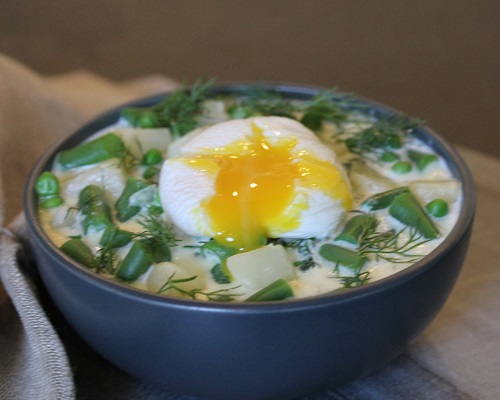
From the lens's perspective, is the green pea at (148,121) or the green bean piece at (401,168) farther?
the green pea at (148,121)

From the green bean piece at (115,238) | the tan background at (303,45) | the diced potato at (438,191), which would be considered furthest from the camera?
the tan background at (303,45)

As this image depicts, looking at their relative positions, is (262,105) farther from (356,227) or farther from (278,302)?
(278,302)

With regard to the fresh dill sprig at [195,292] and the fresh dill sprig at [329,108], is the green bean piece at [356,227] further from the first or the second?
the fresh dill sprig at [329,108]

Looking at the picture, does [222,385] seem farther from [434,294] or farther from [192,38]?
[192,38]

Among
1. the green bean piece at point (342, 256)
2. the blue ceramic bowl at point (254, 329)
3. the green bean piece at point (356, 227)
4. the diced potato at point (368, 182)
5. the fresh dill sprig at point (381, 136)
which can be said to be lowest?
the blue ceramic bowl at point (254, 329)

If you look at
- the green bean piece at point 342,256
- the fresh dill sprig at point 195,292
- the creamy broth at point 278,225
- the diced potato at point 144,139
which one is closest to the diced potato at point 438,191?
the creamy broth at point 278,225

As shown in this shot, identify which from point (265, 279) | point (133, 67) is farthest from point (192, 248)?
point (133, 67)
